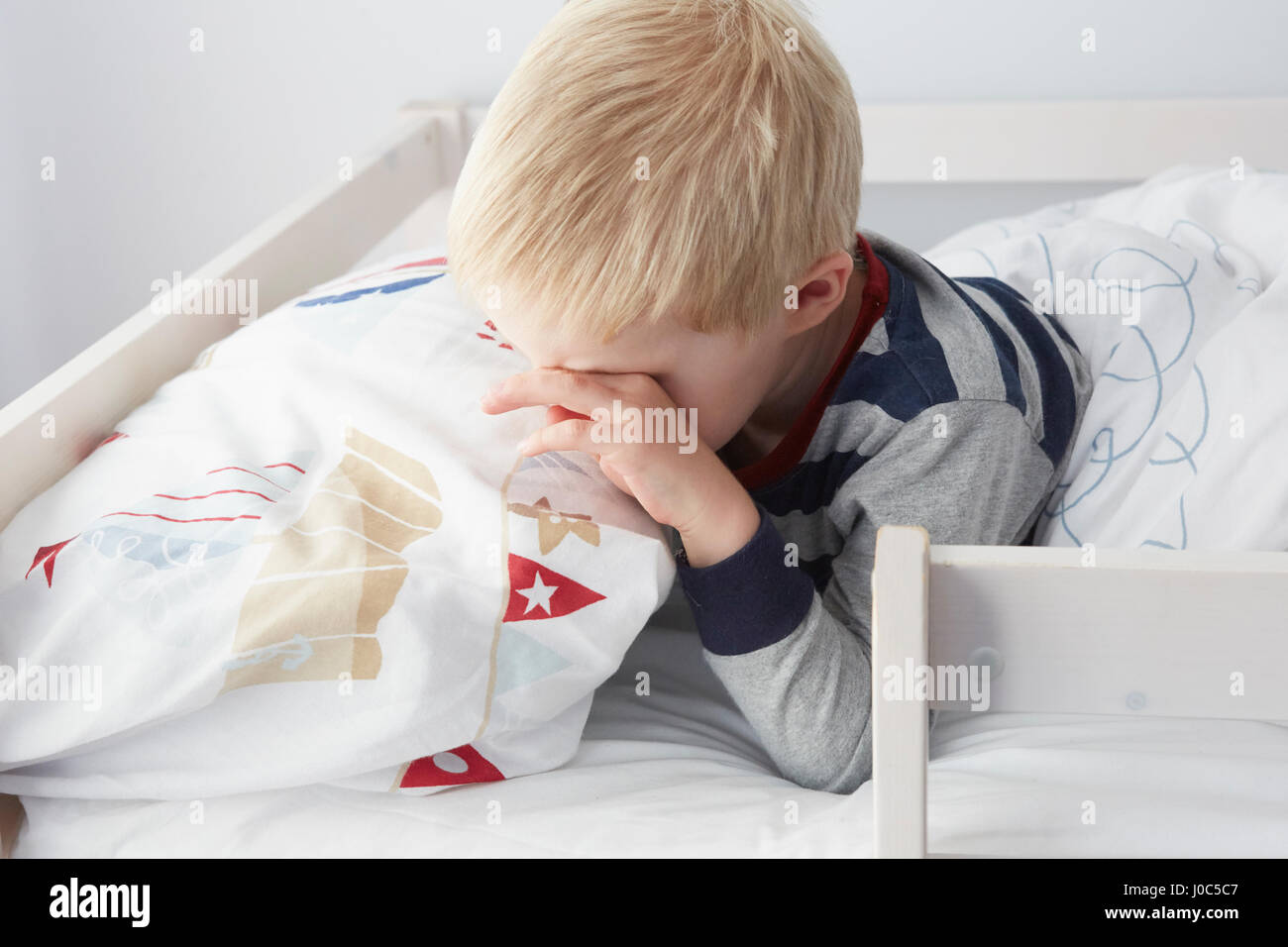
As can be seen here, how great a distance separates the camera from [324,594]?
0.55 meters

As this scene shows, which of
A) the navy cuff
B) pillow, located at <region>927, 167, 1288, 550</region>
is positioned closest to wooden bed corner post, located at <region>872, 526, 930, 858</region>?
the navy cuff

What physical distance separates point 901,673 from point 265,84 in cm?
128

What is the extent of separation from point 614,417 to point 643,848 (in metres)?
0.20

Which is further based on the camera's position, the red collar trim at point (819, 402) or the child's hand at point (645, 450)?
the red collar trim at point (819, 402)

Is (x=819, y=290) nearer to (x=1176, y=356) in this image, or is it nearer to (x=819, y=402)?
(x=819, y=402)

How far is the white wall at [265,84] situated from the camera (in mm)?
1288

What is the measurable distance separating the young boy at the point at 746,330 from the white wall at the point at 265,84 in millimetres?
697

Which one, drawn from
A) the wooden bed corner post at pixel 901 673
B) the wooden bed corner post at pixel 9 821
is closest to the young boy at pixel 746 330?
the wooden bed corner post at pixel 901 673

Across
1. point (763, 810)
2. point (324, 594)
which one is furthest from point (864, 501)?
point (324, 594)

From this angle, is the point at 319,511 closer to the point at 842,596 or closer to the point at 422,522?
the point at 422,522

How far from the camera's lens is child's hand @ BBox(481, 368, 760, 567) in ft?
1.90

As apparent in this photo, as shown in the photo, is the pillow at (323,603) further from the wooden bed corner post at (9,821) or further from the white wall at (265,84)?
the white wall at (265,84)

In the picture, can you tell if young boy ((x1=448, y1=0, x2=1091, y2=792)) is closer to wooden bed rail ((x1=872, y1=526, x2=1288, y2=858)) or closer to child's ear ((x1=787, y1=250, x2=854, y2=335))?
child's ear ((x1=787, y1=250, x2=854, y2=335))

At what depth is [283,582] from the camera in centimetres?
56
